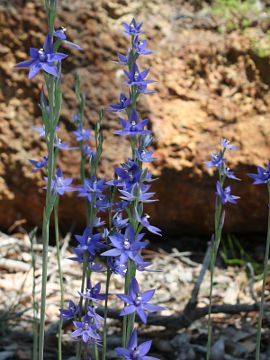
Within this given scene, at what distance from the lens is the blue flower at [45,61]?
181cm

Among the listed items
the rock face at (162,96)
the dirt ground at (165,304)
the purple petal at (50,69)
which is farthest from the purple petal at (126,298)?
the rock face at (162,96)

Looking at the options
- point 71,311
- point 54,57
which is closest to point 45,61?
point 54,57

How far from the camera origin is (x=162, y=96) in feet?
13.9

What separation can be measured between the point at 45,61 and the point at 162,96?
243cm

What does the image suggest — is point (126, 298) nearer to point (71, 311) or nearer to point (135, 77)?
point (71, 311)

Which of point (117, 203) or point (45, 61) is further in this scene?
point (117, 203)

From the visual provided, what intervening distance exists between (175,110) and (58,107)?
2.43m

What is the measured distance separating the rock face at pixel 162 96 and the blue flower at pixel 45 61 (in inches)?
90.4

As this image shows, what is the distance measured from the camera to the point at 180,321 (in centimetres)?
341

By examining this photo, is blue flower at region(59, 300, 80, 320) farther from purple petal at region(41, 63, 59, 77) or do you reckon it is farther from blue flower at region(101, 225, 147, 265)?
purple petal at region(41, 63, 59, 77)

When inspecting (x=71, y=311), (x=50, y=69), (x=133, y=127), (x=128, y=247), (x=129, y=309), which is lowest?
(x=71, y=311)

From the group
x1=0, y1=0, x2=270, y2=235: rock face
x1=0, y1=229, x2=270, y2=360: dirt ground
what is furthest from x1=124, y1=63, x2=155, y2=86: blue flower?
x1=0, y1=0, x2=270, y2=235: rock face

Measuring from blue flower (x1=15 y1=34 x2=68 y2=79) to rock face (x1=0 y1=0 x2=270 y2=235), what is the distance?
7.53 ft

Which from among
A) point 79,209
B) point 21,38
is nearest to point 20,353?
point 79,209
